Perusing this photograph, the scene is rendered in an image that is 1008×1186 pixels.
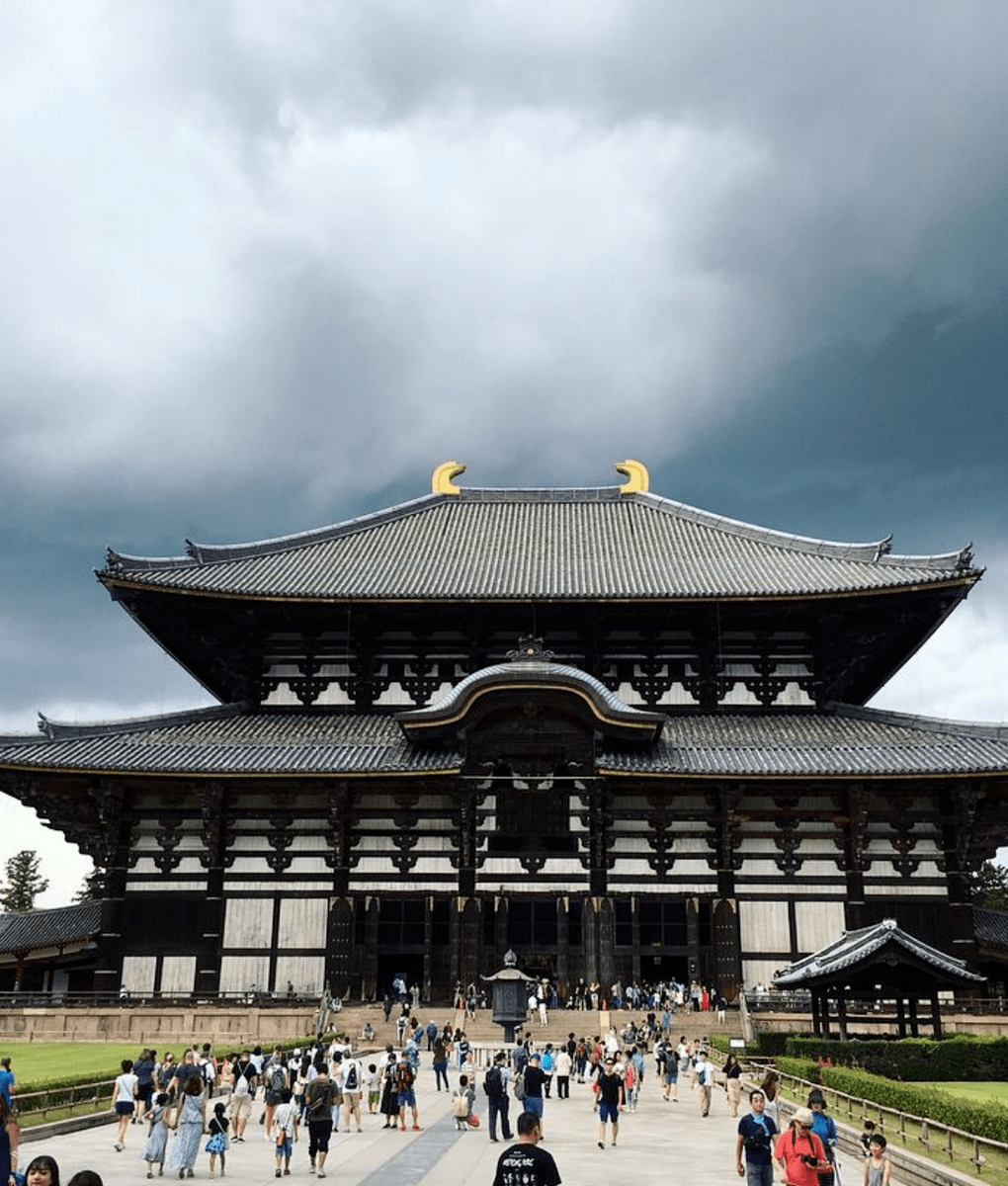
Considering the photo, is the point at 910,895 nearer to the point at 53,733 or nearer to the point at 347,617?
the point at 347,617

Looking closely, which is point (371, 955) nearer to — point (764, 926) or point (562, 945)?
point (562, 945)

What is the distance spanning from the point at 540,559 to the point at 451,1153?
113 feet

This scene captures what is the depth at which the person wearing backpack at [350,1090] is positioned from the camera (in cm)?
2277

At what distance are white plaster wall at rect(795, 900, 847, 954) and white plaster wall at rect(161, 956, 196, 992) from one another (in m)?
21.3

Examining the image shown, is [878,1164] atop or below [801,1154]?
below

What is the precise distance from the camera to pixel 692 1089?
2964cm

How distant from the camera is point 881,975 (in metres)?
30.1

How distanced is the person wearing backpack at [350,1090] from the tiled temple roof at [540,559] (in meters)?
24.2

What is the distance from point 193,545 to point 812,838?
2732cm

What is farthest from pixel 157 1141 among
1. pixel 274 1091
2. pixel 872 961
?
pixel 872 961

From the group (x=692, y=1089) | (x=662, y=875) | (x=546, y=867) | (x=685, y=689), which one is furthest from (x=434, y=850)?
(x=692, y=1089)

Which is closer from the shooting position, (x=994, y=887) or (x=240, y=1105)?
(x=240, y=1105)

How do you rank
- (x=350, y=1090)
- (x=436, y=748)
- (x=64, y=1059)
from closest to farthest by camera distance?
(x=350, y=1090) < (x=64, y=1059) < (x=436, y=748)

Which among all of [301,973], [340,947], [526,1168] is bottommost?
[526,1168]
